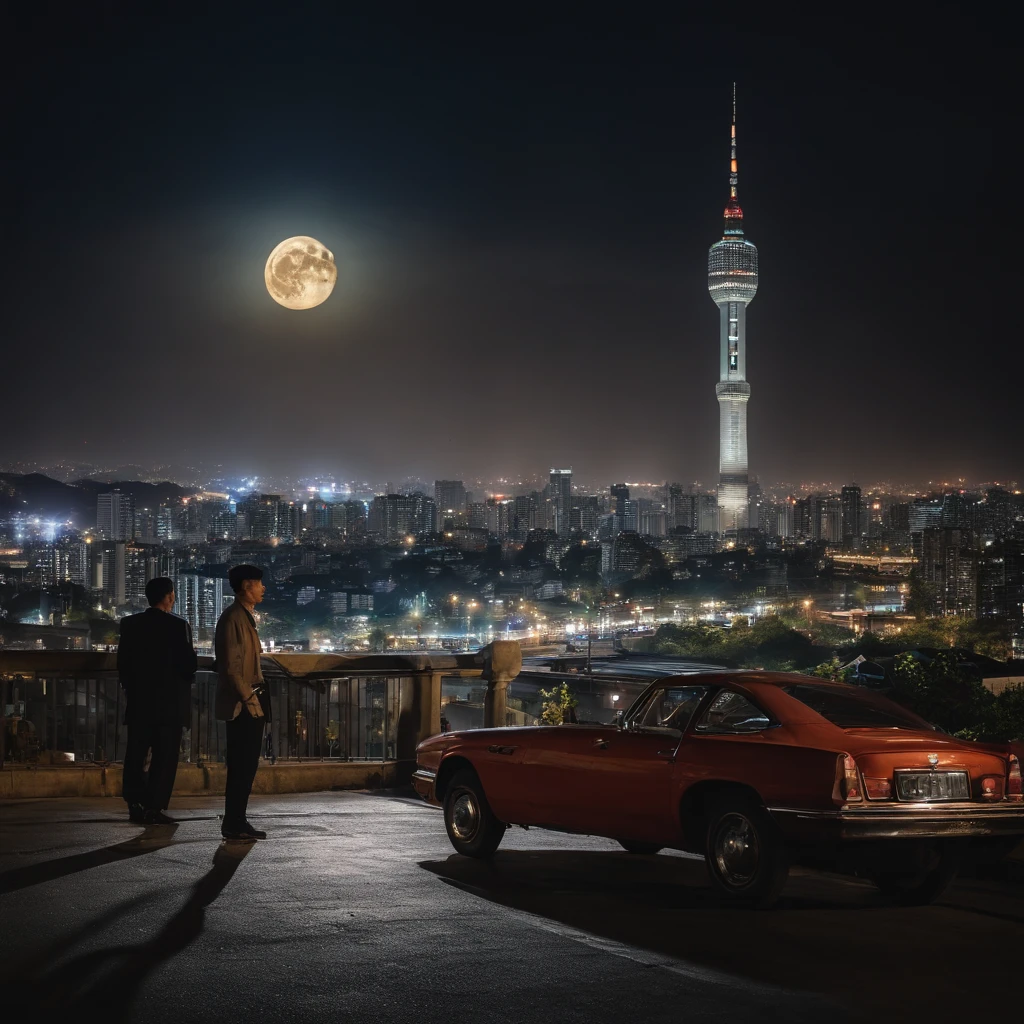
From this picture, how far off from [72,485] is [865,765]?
14882 cm

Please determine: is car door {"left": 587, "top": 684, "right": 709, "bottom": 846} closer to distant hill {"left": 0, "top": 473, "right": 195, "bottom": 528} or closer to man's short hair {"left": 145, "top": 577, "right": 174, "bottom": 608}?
man's short hair {"left": 145, "top": 577, "right": 174, "bottom": 608}

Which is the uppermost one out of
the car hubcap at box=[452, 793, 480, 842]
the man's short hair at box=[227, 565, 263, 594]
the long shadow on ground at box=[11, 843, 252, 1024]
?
the man's short hair at box=[227, 565, 263, 594]

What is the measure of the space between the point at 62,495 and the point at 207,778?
138023 millimetres

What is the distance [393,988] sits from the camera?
200 inches

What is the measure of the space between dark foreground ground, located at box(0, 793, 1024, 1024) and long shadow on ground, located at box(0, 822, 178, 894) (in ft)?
0.07

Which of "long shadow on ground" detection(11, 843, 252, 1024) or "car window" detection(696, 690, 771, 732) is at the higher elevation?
"car window" detection(696, 690, 771, 732)

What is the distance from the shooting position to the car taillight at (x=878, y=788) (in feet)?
21.9

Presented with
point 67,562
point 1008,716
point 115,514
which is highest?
point 115,514

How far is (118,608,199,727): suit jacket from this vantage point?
29.9 feet

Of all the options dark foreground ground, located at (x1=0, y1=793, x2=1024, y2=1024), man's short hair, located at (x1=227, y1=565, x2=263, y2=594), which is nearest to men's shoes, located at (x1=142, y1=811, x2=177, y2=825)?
dark foreground ground, located at (x1=0, y1=793, x2=1024, y2=1024)

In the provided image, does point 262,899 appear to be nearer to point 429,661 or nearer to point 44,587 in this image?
point 429,661

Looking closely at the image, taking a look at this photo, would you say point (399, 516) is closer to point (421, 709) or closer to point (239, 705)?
point (421, 709)

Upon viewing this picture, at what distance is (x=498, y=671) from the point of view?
12.1 meters

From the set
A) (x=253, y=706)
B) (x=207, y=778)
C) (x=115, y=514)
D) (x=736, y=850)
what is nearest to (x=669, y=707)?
(x=736, y=850)
